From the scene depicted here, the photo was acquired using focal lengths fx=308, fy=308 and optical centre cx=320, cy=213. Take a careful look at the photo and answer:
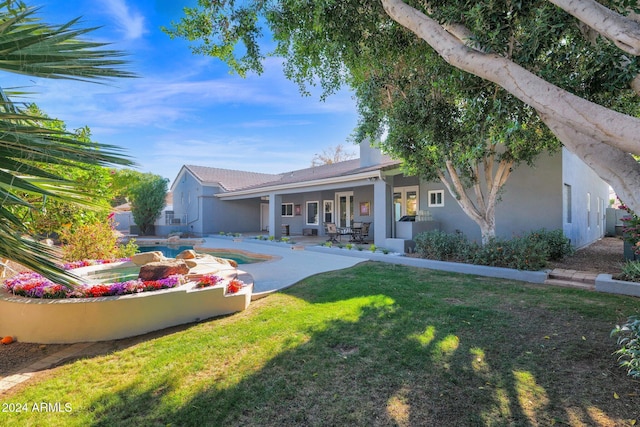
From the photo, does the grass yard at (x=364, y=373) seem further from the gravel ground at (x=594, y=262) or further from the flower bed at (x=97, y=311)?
the gravel ground at (x=594, y=262)

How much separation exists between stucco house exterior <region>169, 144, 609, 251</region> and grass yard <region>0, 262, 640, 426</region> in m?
5.72

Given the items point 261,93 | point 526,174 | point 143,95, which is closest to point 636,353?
point 143,95

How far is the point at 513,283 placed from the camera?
7137 millimetres

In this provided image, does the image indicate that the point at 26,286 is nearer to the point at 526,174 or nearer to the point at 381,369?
the point at 381,369

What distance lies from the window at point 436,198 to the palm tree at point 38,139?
12078mm

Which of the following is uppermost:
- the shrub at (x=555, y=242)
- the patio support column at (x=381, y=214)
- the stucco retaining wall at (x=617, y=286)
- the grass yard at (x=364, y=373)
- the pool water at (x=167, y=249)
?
the patio support column at (x=381, y=214)

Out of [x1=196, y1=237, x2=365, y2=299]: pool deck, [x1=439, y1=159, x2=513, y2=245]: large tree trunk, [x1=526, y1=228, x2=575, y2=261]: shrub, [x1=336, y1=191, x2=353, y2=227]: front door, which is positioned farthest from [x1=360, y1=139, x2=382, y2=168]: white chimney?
[x1=526, y1=228, x2=575, y2=261]: shrub

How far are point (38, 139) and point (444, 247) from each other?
9609mm

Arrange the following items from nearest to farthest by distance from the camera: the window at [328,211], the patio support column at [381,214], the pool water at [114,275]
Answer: the pool water at [114,275], the patio support column at [381,214], the window at [328,211]

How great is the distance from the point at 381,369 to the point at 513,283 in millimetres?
5336

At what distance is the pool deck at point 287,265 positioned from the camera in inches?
295

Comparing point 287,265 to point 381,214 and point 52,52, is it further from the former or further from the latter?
point 52,52

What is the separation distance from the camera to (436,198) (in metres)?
12.8

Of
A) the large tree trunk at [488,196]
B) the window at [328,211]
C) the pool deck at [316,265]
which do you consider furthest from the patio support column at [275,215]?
the large tree trunk at [488,196]
